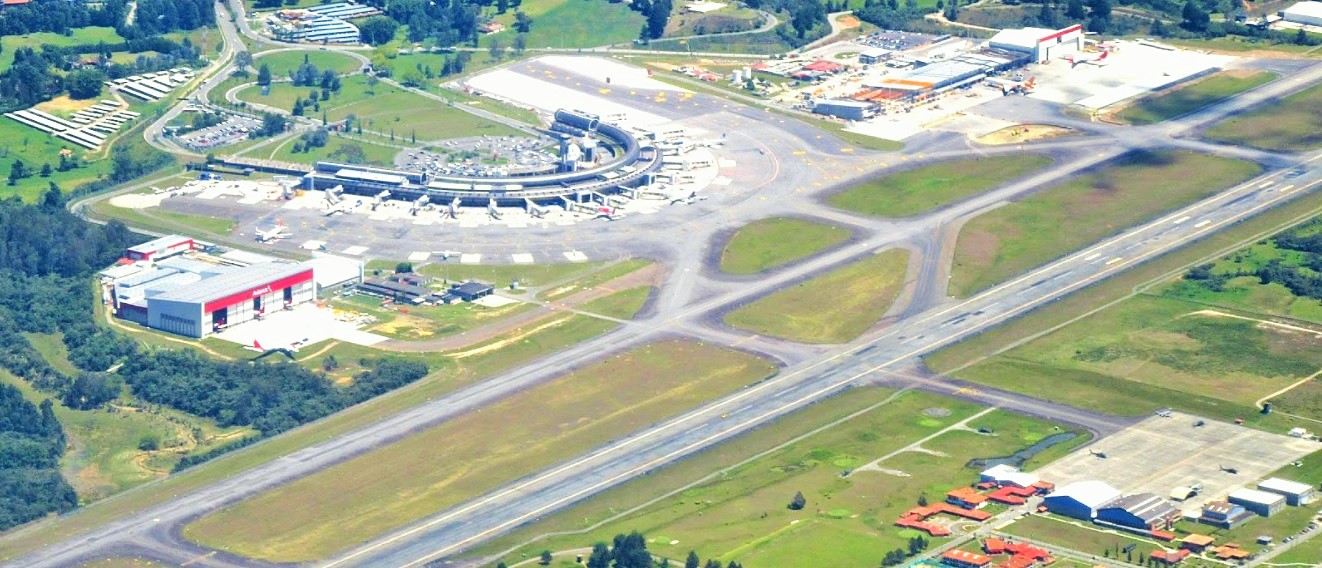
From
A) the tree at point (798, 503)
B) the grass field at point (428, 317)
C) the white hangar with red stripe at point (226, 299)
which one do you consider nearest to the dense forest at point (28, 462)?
the white hangar with red stripe at point (226, 299)

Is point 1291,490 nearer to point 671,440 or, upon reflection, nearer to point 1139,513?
point 1139,513

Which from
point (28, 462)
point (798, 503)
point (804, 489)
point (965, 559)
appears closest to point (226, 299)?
point (28, 462)

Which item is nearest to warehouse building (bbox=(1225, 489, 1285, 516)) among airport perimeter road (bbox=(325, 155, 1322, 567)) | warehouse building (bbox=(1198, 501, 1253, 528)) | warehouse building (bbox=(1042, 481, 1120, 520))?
warehouse building (bbox=(1198, 501, 1253, 528))

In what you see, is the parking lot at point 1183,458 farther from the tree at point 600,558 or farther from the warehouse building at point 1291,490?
the tree at point 600,558

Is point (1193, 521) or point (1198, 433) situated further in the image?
point (1198, 433)

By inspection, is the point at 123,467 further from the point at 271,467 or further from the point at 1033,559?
the point at 1033,559

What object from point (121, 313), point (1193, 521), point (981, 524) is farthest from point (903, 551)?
point (121, 313)
